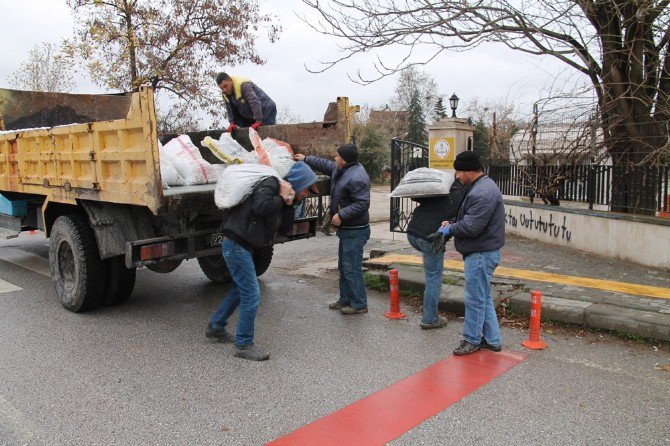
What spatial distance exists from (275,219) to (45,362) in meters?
2.20

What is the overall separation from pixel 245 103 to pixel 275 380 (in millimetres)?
3790

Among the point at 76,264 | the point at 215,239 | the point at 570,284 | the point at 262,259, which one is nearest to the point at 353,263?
the point at 215,239

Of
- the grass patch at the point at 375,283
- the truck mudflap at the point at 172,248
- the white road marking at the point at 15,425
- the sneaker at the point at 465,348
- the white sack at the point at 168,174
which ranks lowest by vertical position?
the white road marking at the point at 15,425

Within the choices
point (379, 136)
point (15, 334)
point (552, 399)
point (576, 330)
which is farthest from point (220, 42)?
point (379, 136)

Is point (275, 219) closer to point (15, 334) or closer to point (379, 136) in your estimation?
point (15, 334)

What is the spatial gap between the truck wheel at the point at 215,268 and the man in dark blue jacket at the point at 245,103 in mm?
1632

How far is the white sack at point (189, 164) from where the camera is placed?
5.53 m

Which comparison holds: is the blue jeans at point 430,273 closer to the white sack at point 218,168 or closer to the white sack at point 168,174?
the white sack at point 218,168

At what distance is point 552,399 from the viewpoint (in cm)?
379

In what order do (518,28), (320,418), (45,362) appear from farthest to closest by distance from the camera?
1. (518,28)
2. (45,362)
3. (320,418)

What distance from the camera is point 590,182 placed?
912 centimetres

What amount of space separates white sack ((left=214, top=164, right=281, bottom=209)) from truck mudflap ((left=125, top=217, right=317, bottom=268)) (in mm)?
1015

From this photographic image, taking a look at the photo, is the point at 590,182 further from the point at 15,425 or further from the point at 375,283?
the point at 15,425

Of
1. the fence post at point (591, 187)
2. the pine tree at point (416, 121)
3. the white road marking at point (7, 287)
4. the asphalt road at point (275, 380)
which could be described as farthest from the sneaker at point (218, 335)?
the pine tree at point (416, 121)
